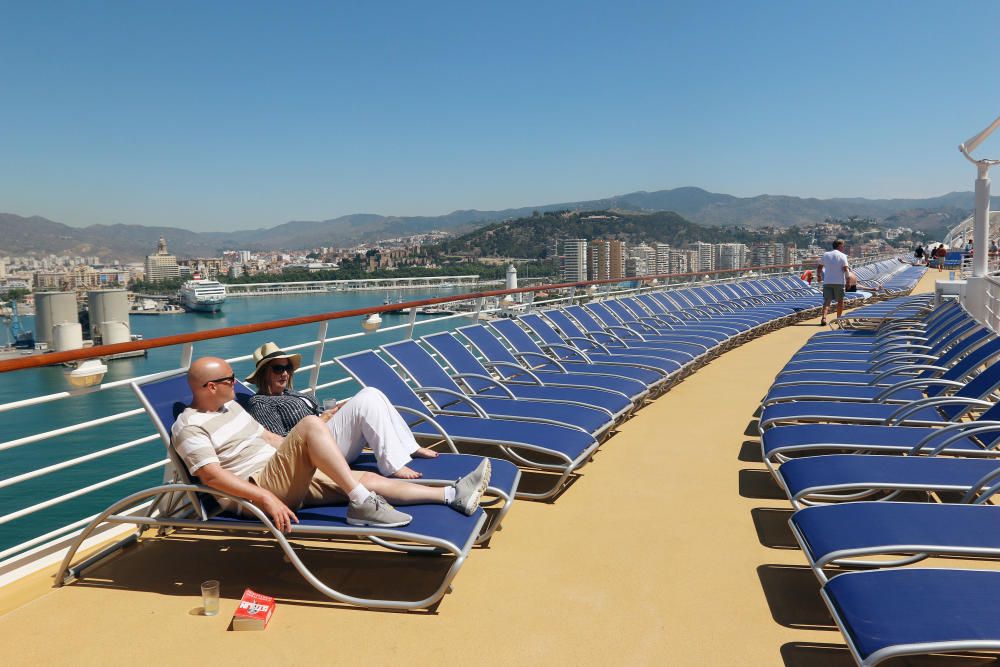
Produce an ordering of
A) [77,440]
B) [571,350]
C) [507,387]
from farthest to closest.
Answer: [77,440], [571,350], [507,387]

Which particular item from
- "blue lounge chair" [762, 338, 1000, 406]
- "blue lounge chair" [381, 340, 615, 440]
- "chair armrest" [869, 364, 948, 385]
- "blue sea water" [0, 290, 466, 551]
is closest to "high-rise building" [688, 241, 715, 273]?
"blue sea water" [0, 290, 466, 551]

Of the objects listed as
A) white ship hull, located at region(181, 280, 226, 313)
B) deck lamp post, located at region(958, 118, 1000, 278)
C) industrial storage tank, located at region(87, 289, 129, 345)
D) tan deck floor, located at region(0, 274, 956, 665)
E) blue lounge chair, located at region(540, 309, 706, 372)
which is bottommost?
white ship hull, located at region(181, 280, 226, 313)

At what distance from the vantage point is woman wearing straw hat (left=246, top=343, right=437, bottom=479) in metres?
2.66

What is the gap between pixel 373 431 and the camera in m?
2.67

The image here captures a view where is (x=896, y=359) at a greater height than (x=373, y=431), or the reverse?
(x=373, y=431)

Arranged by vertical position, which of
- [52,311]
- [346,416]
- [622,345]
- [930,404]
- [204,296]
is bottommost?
[204,296]

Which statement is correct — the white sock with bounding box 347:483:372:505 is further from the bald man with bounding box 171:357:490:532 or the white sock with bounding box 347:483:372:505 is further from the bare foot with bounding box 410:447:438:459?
the bare foot with bounding box 410:447:438:459

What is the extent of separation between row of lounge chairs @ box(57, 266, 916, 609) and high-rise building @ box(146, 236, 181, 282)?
121 feet

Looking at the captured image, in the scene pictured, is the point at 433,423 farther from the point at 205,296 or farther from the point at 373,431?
the point at 205,296

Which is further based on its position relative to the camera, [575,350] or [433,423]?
[575,350]

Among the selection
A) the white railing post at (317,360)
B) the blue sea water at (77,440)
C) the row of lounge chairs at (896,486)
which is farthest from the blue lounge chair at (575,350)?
the blue sea water at (77,440)

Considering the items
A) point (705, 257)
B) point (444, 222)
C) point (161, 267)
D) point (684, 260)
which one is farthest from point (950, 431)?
point (444, 222)

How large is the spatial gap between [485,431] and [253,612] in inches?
58.8

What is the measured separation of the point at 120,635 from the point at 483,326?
3346 mm
